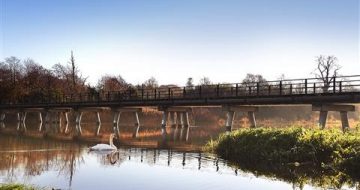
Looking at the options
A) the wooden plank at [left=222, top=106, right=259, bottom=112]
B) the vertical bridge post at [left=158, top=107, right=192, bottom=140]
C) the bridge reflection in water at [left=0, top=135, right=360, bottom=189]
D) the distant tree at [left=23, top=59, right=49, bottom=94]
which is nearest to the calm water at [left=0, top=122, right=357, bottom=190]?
the bridge reflection in water at [left=0, top=135, right=360, bottom=189]

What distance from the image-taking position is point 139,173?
602 inches

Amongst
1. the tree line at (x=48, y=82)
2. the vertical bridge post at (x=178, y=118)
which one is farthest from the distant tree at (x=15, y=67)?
the vertical bridge post at (x=178, y=118)

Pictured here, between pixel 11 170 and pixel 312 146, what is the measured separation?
10.0m

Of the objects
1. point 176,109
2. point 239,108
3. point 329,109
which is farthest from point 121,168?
point 176,109

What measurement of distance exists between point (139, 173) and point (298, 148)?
579 centimetres


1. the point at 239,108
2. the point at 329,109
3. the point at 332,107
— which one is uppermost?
the point at 332,107

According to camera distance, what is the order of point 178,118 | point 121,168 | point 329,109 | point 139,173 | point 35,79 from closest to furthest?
point 139,173
point 121,168
point 329,109
point 178,118
point 35,79

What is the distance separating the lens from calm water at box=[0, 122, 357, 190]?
1318 cm

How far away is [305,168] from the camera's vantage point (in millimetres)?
→ 15789

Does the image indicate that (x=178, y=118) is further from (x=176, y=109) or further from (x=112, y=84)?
(x=112, y=84)

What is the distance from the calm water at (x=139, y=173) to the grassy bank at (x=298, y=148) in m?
0.89

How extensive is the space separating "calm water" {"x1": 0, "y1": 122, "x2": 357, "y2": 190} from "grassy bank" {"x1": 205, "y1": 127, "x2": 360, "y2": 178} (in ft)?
2.93

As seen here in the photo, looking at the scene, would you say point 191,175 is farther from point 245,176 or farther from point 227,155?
point 227,155

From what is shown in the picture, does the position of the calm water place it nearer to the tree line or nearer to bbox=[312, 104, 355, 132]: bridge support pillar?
bbox=[312, 104, 355, 132]: bridge support pillar
